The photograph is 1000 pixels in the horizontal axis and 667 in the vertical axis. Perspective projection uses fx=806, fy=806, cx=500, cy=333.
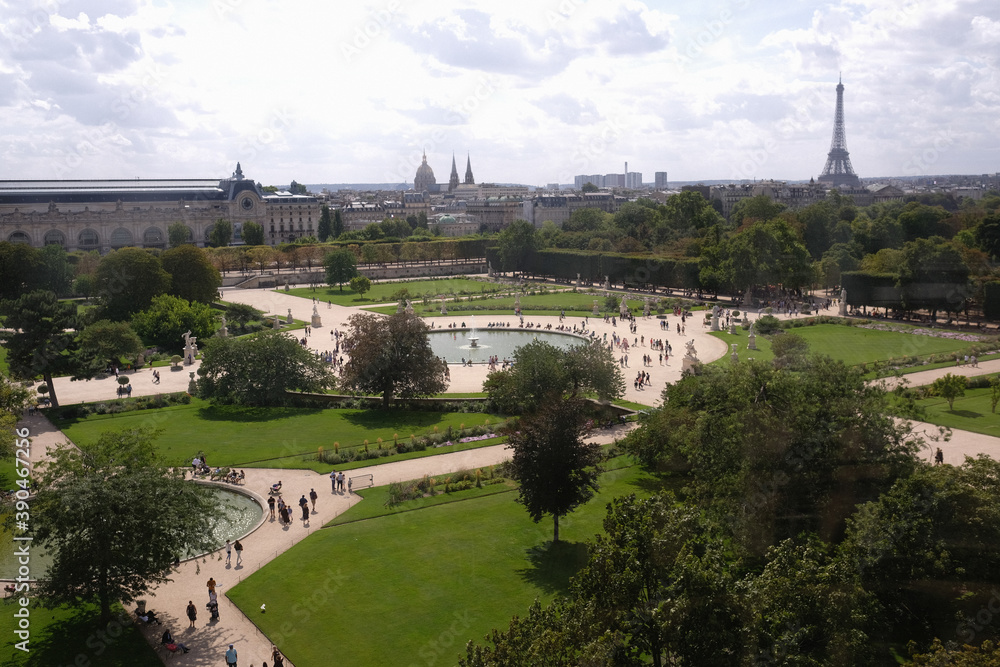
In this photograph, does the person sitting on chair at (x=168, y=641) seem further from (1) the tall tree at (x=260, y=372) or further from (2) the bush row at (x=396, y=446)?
(1) the tall tree at (x=260, y=372)

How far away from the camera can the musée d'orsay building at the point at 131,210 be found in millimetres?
99000

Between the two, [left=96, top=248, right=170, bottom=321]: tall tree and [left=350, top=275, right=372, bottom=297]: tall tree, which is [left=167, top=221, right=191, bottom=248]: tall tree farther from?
[left=96, top=248, right=170, bottom=321]: tall tree

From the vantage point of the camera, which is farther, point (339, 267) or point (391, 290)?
point (391, 290)

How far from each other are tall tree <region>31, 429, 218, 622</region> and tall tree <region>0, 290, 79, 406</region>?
19.1m

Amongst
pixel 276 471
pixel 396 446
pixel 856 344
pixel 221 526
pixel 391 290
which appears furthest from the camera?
pixel 391 290

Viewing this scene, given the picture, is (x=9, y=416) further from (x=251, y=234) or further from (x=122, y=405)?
(x=251, y=234)

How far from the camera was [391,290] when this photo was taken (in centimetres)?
7644

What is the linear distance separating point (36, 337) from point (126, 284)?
20436 mm

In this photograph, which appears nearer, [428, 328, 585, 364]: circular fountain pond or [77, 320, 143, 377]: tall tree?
[77, 320, 143, 377]: tall tree

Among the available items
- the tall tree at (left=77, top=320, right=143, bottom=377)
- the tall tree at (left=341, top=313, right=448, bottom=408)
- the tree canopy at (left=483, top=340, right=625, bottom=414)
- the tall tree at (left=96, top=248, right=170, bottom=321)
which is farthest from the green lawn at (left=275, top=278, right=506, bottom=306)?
the tree canopy at (left=483, top=340, right=625, bottom=414)

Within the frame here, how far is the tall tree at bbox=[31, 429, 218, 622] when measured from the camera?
16.3m

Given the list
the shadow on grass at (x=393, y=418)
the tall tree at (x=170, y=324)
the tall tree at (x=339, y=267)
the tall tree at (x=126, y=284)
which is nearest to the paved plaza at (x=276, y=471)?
the shadow on grass at (x=393, y=418)

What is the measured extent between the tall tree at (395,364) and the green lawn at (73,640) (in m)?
16.6

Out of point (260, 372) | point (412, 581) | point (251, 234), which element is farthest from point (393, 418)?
point (251, 234)
